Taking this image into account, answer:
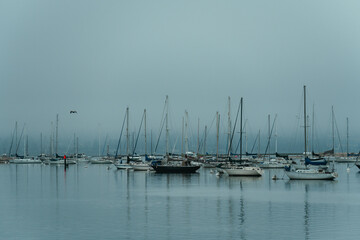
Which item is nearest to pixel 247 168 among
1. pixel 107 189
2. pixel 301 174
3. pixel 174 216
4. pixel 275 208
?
pixel 301 174

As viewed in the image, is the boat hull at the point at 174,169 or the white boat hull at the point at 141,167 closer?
the boat hull at the point at 174,169

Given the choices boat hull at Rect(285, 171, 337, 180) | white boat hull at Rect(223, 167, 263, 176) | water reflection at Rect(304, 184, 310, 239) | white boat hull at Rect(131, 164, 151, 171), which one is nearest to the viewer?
water reflection at Rect(304, 184, 310, 239)

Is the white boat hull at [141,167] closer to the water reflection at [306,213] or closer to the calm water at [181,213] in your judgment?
the calm water at [181,213]

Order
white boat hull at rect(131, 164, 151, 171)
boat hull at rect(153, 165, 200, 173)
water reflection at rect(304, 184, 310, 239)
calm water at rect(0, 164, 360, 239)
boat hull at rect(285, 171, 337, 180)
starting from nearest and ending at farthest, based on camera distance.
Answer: calm water at rect(0, 164, 360, 239)
water reflection at rect(304, 184, 310, 239)
boat hull at rect(285, 171, 337, 180)
boat hull at rect(153, 165, 200, 173)
white boat hull at rect(131, 164, 151, 171)

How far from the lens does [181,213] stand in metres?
40.2

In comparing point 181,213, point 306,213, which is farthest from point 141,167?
point 306,213

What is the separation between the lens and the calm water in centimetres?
3212

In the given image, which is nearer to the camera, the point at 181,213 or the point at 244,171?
the point at 181,213

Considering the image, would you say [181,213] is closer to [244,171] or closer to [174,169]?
[244,171]

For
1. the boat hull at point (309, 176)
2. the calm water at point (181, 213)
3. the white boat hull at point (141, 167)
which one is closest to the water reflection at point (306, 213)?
the calm water at point (181, 213)

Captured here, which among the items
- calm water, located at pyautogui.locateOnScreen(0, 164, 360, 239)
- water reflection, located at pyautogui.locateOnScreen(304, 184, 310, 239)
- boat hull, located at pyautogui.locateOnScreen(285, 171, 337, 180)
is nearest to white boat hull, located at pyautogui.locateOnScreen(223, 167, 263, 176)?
boat hull, located at pyautogui.locateOnScreen(285, 171, 337, 180)

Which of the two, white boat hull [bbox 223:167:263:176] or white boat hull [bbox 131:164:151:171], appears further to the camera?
white boat hull [bbox 131:164:151:171]

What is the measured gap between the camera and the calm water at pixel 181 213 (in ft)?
105

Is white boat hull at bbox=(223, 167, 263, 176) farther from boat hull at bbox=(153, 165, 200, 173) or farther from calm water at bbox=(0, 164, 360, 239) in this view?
calm water at bbox=(0, 164, 360, 239)
